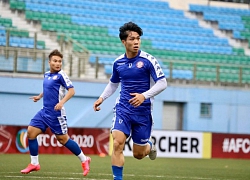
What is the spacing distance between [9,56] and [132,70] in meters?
13.9

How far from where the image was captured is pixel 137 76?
8.93 meters

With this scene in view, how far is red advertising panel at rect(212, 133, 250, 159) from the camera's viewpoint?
21.9 meters

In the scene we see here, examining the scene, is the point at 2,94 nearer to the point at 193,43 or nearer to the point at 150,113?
the point at 193,43

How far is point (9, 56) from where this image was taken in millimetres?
22250

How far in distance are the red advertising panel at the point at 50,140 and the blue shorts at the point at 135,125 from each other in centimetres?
1076

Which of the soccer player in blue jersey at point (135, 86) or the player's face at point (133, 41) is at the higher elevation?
the player's face at point (133, 41)

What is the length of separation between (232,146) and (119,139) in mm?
13936

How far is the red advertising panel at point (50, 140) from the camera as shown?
63.7ft

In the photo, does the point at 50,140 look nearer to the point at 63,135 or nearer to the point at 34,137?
the point at 63,135

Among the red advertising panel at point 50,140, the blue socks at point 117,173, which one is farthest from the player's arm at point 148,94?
the red advertising panel at point 50,140

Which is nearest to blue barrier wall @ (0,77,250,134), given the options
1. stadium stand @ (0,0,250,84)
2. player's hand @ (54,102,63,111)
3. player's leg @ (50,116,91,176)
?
stadium stand @ (0,0,250,84)

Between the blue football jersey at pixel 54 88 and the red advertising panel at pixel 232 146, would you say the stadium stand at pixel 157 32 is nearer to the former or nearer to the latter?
the red advertising panel at pixel 232 146

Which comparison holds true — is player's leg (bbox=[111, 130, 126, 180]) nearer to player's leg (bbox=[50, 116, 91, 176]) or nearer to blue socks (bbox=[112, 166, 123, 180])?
blue socks (bbox=[112, 166, 123, 180])

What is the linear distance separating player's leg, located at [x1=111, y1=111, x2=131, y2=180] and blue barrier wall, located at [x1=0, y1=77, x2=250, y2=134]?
14680mm
